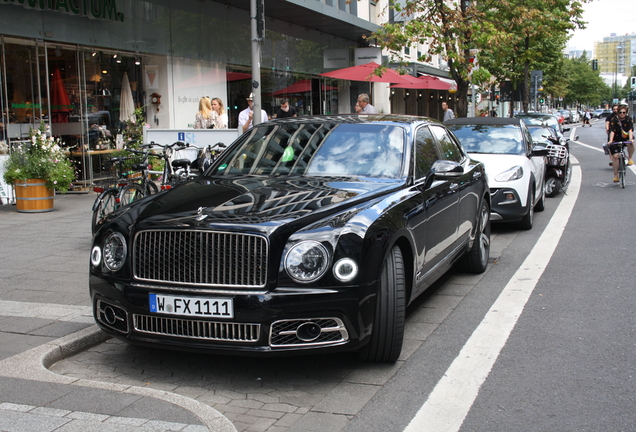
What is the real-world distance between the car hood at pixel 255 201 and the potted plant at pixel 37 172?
264 inches

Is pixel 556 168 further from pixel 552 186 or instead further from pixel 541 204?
pixel 541 204

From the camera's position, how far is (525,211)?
9969 mm

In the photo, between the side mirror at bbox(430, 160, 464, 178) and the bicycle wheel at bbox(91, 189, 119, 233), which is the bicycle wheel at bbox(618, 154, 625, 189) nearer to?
the side mirror at bbox(430, 160, 464, 178)

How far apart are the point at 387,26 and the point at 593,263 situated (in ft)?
38.8

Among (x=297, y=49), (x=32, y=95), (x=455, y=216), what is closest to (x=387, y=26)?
(x=297, y=49)

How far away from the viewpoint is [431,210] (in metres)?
5.55

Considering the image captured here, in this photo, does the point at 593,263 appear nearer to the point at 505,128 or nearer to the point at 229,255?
the point at 505,128

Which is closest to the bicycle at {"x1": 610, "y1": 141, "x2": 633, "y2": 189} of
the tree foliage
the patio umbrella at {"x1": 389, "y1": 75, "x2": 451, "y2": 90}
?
the tree foliage

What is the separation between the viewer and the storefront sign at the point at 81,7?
13.2m

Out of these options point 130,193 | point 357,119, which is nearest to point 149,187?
point 130,193

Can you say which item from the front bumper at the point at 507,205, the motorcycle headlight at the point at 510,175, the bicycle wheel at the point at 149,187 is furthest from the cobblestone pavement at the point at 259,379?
the motorcycle headlight at the point at 510,175

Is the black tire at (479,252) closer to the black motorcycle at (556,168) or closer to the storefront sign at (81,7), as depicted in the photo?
the black motorcycle at (556,168)

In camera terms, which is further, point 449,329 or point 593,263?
point 593,263

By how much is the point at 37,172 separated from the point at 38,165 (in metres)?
0.12
